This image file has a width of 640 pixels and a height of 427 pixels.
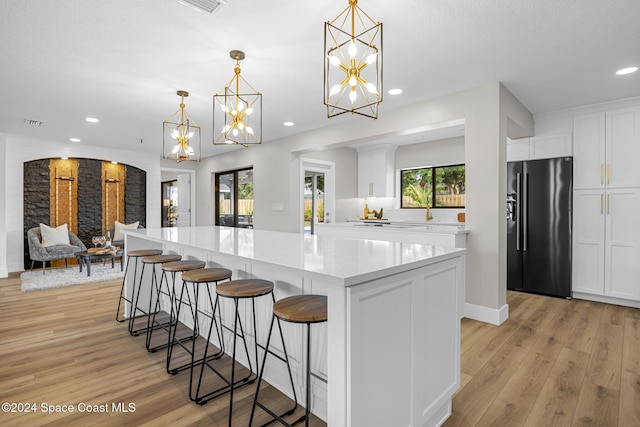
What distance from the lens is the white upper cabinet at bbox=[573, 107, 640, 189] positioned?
382 centimetres

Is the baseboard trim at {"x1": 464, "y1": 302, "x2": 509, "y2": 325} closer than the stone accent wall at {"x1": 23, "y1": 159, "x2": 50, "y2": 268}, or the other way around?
the baseboard trim at {"x1": 464, "y1": 302, "x2": 509, "y2": 325}

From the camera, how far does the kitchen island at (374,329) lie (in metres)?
1.27

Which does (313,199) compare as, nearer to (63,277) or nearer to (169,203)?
(63,277)

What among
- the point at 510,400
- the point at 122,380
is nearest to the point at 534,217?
the point at 510,400

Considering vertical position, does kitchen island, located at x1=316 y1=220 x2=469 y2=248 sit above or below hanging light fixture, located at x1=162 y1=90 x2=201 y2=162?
below

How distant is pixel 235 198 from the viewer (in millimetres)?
7480

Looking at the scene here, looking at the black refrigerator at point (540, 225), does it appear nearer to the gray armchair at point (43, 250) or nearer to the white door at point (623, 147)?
the white door at point (623, 147)

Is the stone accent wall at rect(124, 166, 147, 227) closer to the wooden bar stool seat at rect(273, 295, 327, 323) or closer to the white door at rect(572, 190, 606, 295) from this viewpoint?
the wooden bar stool seat at rect(273, 295, 327, 323)

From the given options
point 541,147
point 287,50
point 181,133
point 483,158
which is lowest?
point 483,158

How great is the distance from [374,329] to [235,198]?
21.5ft

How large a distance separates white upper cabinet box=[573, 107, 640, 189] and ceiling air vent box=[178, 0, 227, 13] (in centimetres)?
438

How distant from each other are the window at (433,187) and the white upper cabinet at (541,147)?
1446 mm

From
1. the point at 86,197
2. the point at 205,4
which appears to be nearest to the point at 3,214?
the point at 86,197

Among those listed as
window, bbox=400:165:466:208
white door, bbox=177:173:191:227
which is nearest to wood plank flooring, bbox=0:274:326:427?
white door, bbox=177:173:191:227
